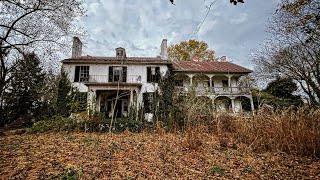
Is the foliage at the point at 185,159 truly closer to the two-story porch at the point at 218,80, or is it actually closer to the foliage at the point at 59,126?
the foliage at the point at 59,126

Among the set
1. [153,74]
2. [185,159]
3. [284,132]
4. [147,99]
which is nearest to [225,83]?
[153,74]

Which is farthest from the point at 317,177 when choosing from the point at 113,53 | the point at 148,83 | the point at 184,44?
the point at 184,44

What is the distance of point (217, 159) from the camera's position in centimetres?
552

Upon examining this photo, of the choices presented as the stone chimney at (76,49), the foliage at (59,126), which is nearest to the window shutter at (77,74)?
the stone chimney at (76,49)

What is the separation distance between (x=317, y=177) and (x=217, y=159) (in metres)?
2.03

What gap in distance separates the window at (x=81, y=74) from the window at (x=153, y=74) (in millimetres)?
5379

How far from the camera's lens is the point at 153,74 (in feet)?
66.1

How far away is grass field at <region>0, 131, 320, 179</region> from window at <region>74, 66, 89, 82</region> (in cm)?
1292

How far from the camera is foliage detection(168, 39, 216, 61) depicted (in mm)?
27953

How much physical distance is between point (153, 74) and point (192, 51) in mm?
10046

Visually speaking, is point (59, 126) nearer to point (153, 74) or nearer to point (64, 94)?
point (64, 94)

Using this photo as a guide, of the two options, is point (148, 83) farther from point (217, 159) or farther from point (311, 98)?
point (217, 159)

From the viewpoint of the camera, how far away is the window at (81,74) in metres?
19.0

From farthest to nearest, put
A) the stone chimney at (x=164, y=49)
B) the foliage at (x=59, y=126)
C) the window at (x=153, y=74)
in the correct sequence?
the stone chimney at (x=164, y=49), the window at (x=153, y=74), the foliage at (x=59, y=126)
